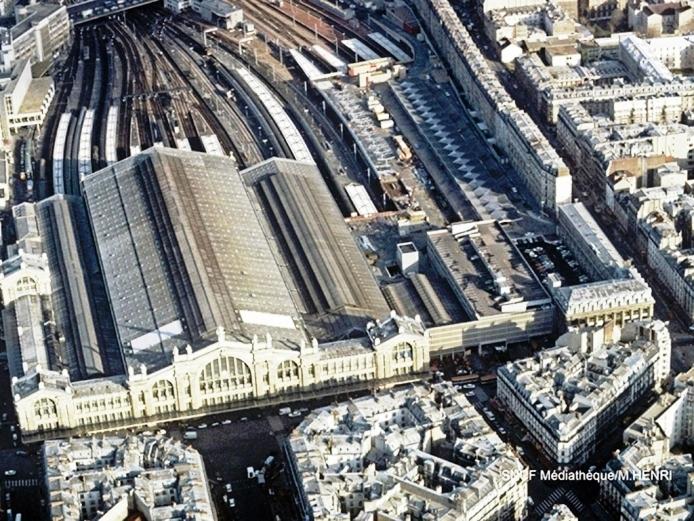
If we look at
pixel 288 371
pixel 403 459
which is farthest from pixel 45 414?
pixel 403 459

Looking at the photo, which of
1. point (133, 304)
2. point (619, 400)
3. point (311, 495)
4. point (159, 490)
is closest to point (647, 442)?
point (619, 400)

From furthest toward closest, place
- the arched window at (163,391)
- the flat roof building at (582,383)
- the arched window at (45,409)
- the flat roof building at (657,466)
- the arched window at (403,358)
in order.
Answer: the arched window at (403,358), the arched window at (163,391), the arched window at (45,409), the flat roof building at (582,383), the flat roof building at (657,466)

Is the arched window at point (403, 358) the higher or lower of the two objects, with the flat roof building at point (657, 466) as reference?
higher

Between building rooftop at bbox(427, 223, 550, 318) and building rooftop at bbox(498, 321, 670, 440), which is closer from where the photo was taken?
building rooftop at bbox(498, 321, 670, 440)

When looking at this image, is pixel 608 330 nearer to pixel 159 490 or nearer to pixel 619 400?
pixel 619 400

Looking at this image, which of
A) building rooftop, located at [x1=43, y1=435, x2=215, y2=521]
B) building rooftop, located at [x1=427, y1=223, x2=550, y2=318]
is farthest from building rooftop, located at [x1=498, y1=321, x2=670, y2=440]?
building rooftop, located at [x1=43, y1=435, x2=215, y2=521]

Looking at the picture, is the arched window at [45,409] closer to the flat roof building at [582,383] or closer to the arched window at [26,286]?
the arched window at [26,286]

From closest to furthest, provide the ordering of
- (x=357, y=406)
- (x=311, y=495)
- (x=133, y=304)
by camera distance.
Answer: (x=311, y=495)
(x=357, y=406)
(x=133, y=304)

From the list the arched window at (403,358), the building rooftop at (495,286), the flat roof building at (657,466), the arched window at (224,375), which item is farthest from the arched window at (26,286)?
the flat roof building at (657,466)

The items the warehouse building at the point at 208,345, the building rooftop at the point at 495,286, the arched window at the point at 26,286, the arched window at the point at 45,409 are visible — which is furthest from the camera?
the arched window at the point at 26,286

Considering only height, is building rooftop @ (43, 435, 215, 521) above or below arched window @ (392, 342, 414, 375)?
below

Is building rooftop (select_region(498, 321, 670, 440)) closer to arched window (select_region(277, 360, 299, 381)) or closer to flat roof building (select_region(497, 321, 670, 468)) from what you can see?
flat roof building (select_region(497, 321, 670, 468))
